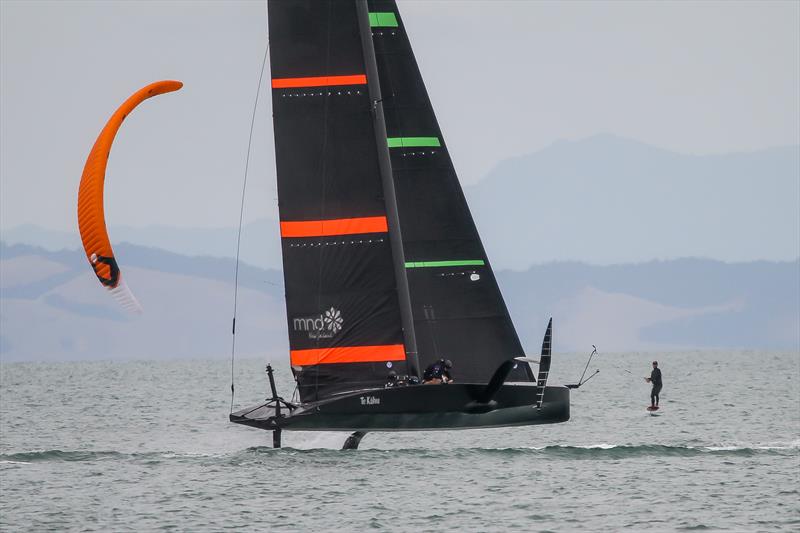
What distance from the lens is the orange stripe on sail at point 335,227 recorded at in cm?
3056

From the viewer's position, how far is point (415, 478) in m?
30.0

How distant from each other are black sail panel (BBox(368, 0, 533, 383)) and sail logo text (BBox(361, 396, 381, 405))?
84.4 inches

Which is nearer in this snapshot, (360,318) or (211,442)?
(360,318)

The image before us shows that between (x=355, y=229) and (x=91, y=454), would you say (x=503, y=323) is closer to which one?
(x=355, y=229)

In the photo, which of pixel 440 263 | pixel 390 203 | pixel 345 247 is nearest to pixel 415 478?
pixel 440 263

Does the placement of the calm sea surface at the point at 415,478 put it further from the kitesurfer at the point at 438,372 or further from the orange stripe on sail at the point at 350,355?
the orange stripe on sail at the point at 350,355

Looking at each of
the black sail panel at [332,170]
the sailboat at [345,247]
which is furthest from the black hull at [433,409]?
the black sail panel at [332,170]

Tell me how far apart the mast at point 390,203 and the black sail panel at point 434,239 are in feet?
2.10

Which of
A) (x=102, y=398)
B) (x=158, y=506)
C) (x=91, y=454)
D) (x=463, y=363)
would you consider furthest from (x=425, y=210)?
(x=102, y=398)

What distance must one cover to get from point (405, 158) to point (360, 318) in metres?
3.61

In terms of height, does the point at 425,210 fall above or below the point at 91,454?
above

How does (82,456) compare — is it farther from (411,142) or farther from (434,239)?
(411,142)

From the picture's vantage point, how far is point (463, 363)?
31.0 meters

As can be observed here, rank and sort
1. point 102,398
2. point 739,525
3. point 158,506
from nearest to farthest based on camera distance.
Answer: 1. point 739,525
2. point 158,506
3. point 102,398
